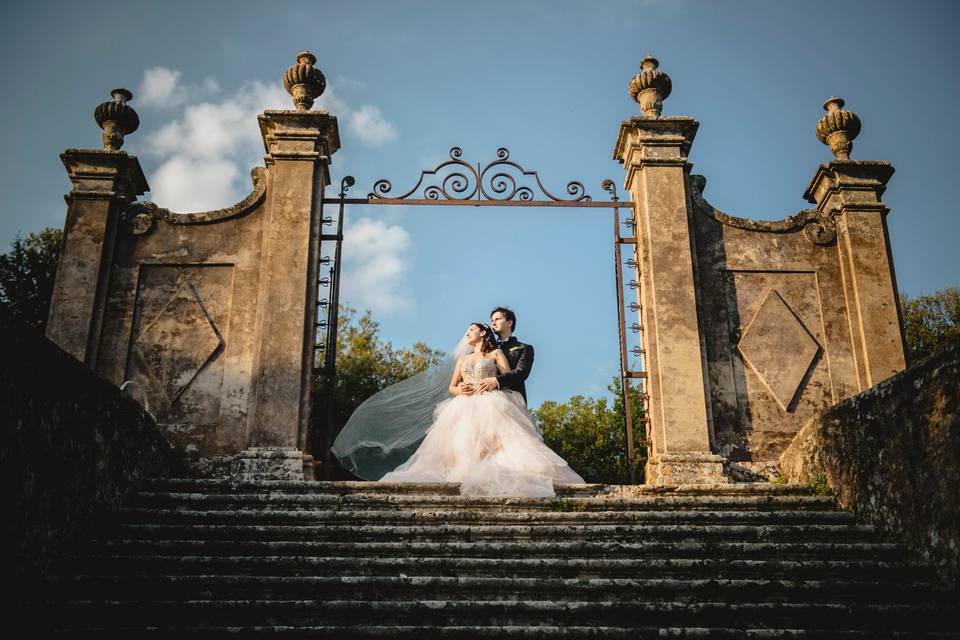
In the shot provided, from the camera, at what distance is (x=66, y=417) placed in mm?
6055

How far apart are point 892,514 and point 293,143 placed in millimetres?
7484

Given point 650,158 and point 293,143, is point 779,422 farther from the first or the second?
point 293,143

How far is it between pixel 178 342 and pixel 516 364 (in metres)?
3.67

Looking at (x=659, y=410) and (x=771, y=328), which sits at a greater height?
(x=771, y=328)

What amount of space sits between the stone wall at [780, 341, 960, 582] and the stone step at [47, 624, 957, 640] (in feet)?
2.66

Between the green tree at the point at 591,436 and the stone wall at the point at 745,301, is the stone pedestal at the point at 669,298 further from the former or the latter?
the green tree at the point at 591,436

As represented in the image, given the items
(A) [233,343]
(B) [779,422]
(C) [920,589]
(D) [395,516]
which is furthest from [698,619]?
(A) [233,343]

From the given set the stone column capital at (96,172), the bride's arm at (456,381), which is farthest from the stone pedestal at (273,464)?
the stone column capital at (96,172)

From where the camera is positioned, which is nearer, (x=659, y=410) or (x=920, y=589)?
(x=920, y=589)

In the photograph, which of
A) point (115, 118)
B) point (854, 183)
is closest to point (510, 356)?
point (854, 183)

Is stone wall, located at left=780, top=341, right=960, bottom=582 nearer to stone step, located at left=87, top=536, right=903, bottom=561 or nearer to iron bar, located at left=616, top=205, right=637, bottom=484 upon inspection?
stone step, located at left=87, top=536, right=903, bottom=561

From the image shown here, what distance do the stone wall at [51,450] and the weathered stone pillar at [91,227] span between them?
3048 millimetres

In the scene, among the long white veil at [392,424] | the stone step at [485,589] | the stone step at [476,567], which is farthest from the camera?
the long white veil at [392,424]

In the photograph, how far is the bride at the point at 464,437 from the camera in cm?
784
